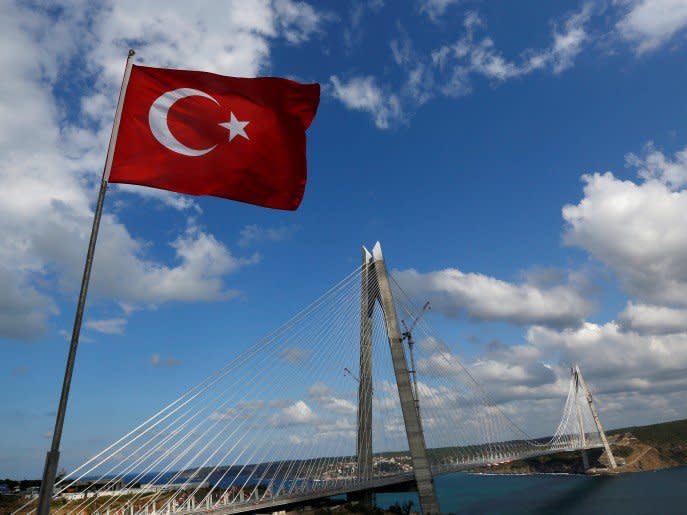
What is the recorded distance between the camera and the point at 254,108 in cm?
976

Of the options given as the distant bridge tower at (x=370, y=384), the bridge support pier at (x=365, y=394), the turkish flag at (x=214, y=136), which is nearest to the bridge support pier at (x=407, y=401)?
Answer: the distant bridge tower at (x=370, y=384)

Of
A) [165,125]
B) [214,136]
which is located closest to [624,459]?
[214,136]

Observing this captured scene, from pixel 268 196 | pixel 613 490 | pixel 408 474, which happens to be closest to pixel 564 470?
pixel 613 490

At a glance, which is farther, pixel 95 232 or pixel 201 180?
pixel 201 180

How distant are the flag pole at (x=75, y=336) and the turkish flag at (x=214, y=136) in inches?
11.4

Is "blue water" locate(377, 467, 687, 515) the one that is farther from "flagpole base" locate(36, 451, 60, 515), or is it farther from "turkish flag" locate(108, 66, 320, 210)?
"flagpole base" locate(36, 451, 60, 515)

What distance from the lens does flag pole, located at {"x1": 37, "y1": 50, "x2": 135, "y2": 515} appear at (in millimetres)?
6156

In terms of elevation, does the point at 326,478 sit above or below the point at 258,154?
below

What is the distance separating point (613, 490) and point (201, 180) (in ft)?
349

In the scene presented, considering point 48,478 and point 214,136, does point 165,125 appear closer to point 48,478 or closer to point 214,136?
point 214,136

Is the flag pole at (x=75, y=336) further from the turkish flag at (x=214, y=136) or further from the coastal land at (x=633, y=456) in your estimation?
the coastal land at (x=633, y=456)

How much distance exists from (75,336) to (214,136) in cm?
428

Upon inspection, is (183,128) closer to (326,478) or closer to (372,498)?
(326,478)

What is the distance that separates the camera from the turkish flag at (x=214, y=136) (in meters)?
8.34
